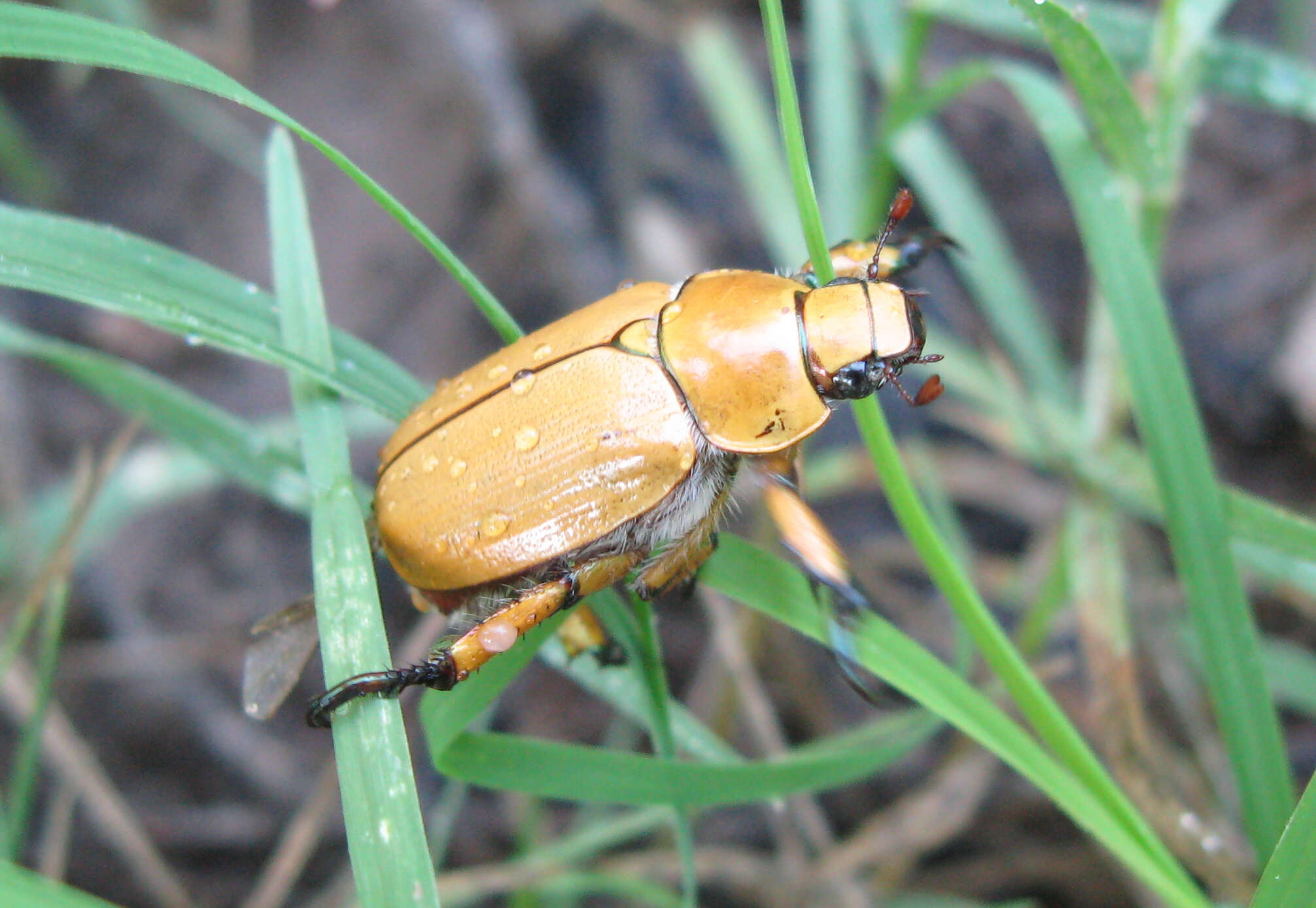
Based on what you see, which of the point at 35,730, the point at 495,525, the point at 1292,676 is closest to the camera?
the point at 495,525

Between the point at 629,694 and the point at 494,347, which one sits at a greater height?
the point at 494,347

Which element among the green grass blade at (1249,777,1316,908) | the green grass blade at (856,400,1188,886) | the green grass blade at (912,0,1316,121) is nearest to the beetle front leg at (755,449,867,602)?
the green grass blade at (856,400,1188,886)

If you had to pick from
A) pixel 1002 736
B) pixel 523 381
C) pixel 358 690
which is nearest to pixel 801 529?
pixel 1002 736

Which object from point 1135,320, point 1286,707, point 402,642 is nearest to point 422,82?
point 402,642

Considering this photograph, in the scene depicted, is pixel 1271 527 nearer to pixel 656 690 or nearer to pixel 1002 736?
pixel 1002 736

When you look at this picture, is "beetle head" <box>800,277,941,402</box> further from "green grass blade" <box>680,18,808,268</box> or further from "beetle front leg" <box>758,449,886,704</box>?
"green grass blade" <box>680,18,808,268</box>

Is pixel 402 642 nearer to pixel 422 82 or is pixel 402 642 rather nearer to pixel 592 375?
pixel 592 375

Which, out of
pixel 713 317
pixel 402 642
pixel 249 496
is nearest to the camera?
pixel 713 317
